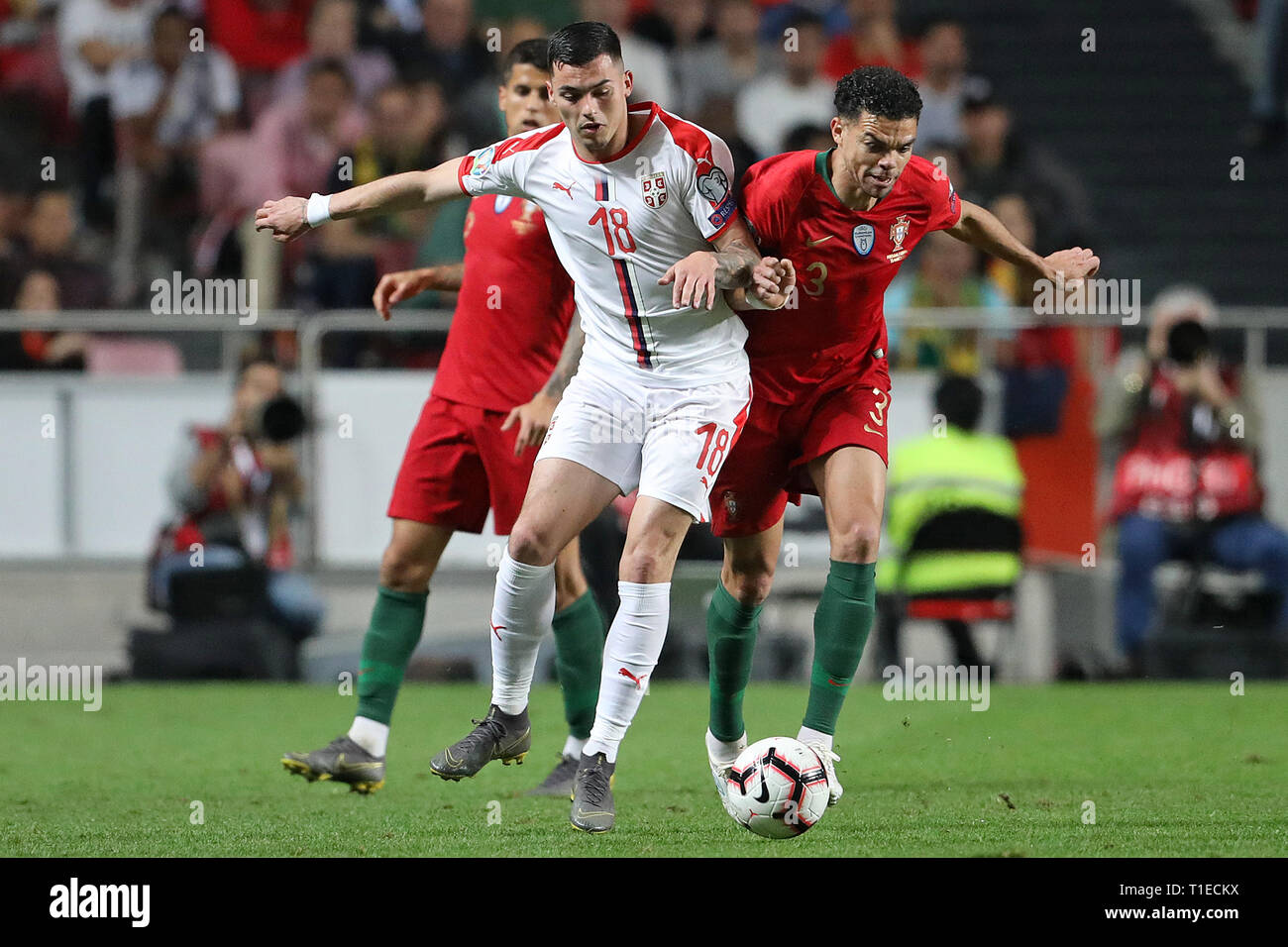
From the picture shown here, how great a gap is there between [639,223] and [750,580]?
1.41 m

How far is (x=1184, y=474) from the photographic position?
9.69 meters

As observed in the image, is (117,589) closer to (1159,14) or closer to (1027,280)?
(1027,280)

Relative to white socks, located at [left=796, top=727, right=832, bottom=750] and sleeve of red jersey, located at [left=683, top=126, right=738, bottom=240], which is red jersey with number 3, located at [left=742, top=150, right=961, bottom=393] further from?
white socks, located at [left=796, top=727, right=832, bottom=750]

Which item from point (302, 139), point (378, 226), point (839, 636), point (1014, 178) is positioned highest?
point (302, 139)

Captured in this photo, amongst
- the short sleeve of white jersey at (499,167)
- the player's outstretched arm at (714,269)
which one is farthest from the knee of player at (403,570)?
the player's outstretched arm at (714,269)

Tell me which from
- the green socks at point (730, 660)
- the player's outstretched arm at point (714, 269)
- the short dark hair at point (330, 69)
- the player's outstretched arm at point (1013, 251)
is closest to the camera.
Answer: the player's outstretched arm at point (714, 269)

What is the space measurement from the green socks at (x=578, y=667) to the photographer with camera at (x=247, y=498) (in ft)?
11.8

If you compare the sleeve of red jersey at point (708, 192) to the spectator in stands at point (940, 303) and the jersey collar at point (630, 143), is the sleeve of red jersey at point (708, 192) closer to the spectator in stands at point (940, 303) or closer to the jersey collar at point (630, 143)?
the jersey collar at point (630, 143)

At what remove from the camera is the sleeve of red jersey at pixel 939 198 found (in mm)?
5781

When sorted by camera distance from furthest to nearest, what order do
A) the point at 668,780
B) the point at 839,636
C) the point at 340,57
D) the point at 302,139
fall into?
the point at 340,57 < the point at 302,139 < the point at 668,780 < the point at 839,636

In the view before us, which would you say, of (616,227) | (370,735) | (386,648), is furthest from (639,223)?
(370,735)

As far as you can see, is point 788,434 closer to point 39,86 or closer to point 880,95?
point 880,95

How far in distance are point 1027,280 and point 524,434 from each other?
6.03 meters
